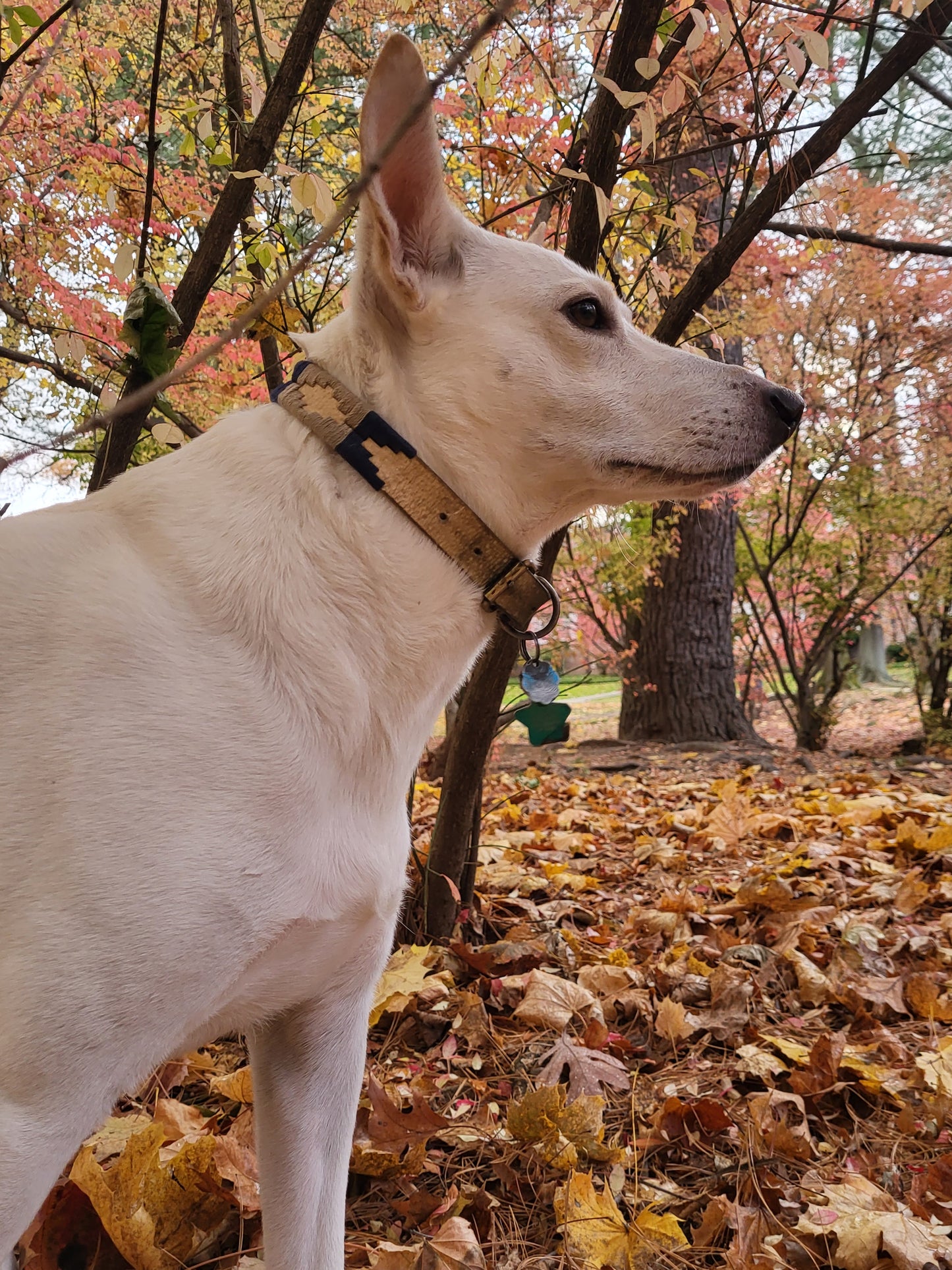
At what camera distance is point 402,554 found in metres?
1.46

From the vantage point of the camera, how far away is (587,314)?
170 cm

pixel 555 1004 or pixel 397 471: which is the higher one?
pixel 397 471

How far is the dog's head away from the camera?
154cm

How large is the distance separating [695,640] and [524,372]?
6799mm

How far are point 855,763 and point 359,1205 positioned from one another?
263 inches

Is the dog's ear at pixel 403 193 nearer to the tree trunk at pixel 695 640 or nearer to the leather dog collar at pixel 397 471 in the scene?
the leather dog collar at pixel 397 471

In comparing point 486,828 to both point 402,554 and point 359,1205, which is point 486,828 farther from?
point 402,554

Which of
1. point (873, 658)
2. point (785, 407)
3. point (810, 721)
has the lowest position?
point (810, 721)

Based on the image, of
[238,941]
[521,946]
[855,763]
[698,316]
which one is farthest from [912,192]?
Result: [238,941]

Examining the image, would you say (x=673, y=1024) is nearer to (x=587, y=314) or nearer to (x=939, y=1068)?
(x=939, y=1068)

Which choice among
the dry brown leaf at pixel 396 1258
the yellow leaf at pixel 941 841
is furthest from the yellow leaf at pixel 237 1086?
the yellow leaf at pixel 941 841

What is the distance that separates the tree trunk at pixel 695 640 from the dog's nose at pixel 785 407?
628cm

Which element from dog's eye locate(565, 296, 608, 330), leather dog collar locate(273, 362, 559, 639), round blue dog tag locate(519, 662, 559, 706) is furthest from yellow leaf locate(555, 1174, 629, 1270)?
dog's eye locate(565, 296, 608, 330)

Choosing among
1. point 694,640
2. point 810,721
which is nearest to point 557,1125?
point 694,640
